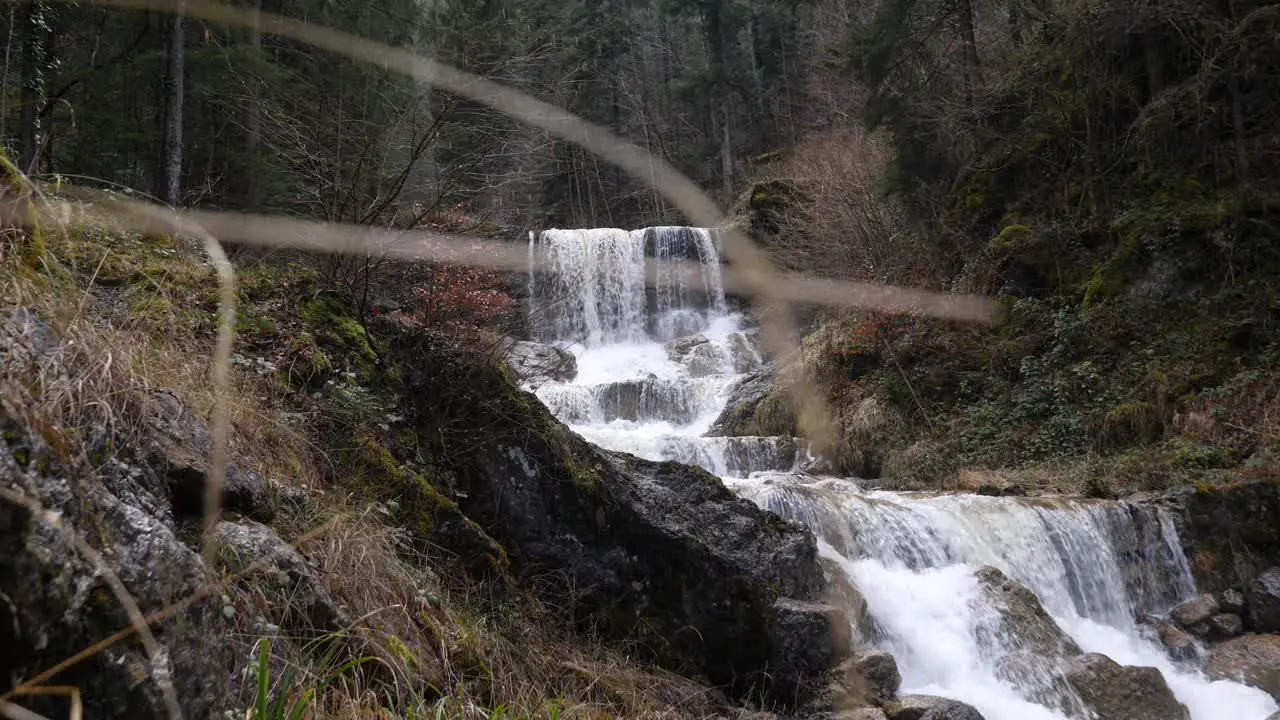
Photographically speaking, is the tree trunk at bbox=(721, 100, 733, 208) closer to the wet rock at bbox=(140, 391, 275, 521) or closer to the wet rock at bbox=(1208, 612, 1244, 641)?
the wet rock at bbox=(1208, 612, 1244, 641)

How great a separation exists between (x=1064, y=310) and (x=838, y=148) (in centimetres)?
908

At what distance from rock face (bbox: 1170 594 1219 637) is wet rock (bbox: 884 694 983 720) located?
128 inches

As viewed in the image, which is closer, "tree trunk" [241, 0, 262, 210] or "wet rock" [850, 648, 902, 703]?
"wet rock" [850, 648, 902, 703]

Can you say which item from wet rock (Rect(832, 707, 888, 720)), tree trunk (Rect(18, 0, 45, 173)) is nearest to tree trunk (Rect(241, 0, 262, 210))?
tree trunk (Rect(18, 0, 45, 173))

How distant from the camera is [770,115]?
29.7m

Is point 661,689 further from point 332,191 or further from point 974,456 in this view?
point 974,456

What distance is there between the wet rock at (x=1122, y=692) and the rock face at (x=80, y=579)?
17.7 ft

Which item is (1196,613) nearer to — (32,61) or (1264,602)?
(1264,602)

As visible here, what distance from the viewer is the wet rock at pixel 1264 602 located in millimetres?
6113

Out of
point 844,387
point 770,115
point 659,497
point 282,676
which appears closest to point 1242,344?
point 844,387

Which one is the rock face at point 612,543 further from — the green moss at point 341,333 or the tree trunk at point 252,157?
the tree trunk at point 252,157

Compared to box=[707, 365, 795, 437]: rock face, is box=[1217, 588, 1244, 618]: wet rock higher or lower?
lower

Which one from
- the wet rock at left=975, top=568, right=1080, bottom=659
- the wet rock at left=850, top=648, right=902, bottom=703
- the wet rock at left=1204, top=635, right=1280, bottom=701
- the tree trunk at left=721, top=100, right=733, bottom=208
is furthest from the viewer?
the tree trunk at left=721, top=100, right=733, bottom=208

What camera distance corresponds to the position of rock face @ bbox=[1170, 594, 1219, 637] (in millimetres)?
6227
